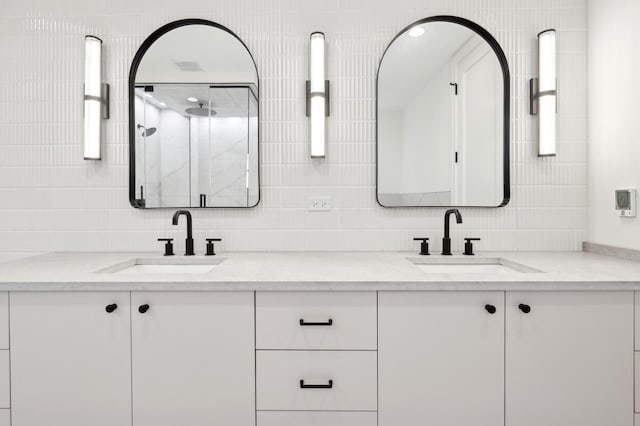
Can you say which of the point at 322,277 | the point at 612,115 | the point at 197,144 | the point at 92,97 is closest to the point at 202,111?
the point at 197,144

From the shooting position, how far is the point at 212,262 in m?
1.68

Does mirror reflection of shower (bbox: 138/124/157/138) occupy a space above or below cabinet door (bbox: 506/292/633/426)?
above

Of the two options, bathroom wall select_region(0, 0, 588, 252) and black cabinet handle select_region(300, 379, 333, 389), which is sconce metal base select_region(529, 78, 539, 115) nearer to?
bathroom wall select_region(0, 0, 588, 252)

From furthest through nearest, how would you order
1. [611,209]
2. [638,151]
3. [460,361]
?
[611,209], [638,151], [460,361]

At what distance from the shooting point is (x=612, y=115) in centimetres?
162

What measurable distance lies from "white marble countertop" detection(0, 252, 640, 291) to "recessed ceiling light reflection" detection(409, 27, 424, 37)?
3.66 ft

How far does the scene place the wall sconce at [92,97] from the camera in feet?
5.70

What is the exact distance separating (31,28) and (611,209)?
2.93 meters

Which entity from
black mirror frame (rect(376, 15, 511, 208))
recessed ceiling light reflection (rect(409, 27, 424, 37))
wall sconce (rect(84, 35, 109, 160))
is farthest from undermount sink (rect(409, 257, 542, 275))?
wall sconce (rect(84, 35, 109, 160))

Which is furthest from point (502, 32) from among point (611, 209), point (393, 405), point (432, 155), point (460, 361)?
point (393, 405)

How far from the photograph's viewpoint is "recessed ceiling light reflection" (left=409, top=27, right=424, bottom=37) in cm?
178

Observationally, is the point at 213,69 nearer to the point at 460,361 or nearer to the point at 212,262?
the point at 212,262

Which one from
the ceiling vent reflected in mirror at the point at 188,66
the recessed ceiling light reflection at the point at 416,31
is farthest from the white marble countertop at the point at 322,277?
the recessed ceiling light reflection at the point at 416,31

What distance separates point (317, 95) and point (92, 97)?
1091 mm
